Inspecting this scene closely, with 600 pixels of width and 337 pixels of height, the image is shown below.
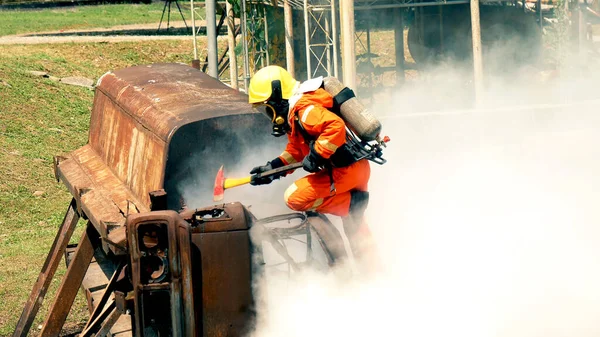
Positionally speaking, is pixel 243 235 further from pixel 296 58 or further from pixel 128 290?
pixel 296 58

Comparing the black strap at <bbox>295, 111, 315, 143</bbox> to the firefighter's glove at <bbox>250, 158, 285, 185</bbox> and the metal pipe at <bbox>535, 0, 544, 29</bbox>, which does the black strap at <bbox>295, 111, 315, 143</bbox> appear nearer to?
the firefighter's glove at <bbox>250, 158, 285, 185</bbox>

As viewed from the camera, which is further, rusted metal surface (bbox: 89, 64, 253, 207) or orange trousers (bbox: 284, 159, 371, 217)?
rusted metal surface (bbox: 89, 64, 253, 207)

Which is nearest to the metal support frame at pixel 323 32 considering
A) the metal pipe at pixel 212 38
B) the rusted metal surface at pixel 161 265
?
the metal pipe at pixel 212 38

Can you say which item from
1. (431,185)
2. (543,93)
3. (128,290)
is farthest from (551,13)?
(128,290)

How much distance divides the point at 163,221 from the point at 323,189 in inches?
57.2

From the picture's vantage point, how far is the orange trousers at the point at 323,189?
5.75 meters

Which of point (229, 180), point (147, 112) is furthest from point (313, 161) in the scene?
point (147, 112)

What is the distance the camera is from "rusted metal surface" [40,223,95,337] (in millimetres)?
6496

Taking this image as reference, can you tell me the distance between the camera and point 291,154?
20.2ft

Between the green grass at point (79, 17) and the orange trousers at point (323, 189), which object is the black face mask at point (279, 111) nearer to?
the orange trousers at point (323, 189)

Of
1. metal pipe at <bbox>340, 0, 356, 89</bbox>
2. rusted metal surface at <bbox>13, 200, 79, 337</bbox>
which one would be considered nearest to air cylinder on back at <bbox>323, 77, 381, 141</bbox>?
rusted metal surface at <bbox>13, 200, 79, 337</bbox>

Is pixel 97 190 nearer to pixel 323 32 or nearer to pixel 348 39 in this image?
pixel 348 39

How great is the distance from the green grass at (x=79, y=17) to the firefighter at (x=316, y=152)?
92.6ft

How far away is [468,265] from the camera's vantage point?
22.4ft
